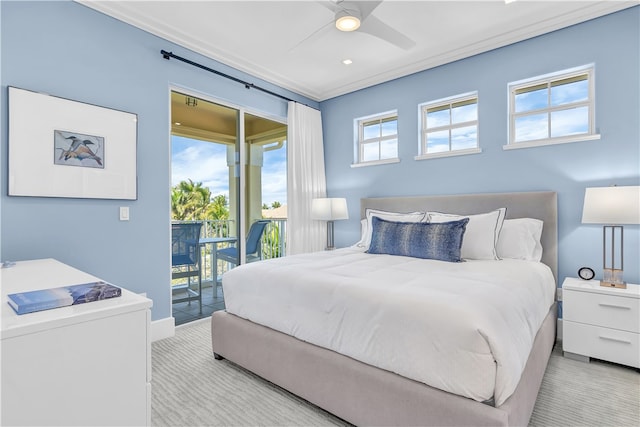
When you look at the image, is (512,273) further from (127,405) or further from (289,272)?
(127,405)

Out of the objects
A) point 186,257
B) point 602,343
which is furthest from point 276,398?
point 602,343

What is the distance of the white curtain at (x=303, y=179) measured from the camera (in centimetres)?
430

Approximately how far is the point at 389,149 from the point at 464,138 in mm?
942

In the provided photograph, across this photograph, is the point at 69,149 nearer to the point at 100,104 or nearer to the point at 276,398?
the point at 100,104

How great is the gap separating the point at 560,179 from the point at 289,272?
2606mm

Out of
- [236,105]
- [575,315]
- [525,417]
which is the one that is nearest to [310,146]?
[236,105]

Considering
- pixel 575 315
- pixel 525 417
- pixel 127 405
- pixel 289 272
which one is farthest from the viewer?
pixel 575 315

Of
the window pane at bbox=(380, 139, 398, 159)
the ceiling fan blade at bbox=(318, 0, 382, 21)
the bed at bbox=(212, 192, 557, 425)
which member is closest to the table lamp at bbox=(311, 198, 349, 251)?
the window pane at bbox=(380, 139, 398, 159)

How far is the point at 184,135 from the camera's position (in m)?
3.27

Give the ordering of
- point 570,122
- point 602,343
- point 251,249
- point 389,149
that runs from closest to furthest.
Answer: point 602,343
point 570,122
point 251,249
point 389,149

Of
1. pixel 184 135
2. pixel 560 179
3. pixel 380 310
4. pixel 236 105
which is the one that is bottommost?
pixel 380 310

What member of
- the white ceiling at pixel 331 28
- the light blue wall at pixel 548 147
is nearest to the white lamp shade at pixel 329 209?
the light blue wall at pixel 548 147

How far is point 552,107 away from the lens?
9.94ft

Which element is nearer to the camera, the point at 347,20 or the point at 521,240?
the point at 347,20
